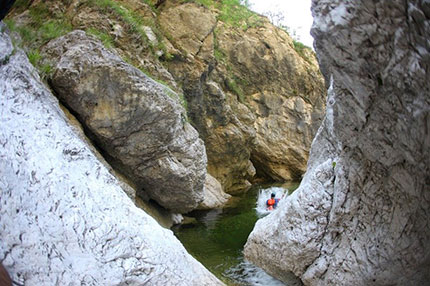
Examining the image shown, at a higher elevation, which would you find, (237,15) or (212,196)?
(237,15)

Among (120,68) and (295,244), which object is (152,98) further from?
(295,244)

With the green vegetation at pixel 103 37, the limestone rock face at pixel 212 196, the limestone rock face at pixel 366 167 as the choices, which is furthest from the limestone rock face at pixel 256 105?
the limestone rock face at pixel 366 167

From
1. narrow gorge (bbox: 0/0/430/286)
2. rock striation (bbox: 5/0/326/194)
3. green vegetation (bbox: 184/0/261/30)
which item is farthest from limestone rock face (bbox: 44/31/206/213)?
green vegetation (bbox: 184/0/261/30)

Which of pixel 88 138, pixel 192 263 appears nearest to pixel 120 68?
pixel 88 138

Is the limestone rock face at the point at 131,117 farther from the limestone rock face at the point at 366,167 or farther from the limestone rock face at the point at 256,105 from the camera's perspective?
the limestone rock face at the point at 256,105

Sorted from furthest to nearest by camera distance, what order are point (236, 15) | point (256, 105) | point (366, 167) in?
point (256, 105) → point (236, 15) → point (366, 167)

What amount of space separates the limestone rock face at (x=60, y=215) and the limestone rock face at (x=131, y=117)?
198 centimetres

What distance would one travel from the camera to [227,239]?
29.6 ft

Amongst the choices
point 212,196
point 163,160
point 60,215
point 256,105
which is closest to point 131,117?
point 163,160

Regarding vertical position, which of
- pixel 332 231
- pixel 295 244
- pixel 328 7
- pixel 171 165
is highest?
pixel 328 7

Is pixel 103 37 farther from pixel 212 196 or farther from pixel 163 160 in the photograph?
pixel 212 196

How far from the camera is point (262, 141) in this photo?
20141 millimetres

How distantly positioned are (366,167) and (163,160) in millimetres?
5701

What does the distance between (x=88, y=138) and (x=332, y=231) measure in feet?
18.4
